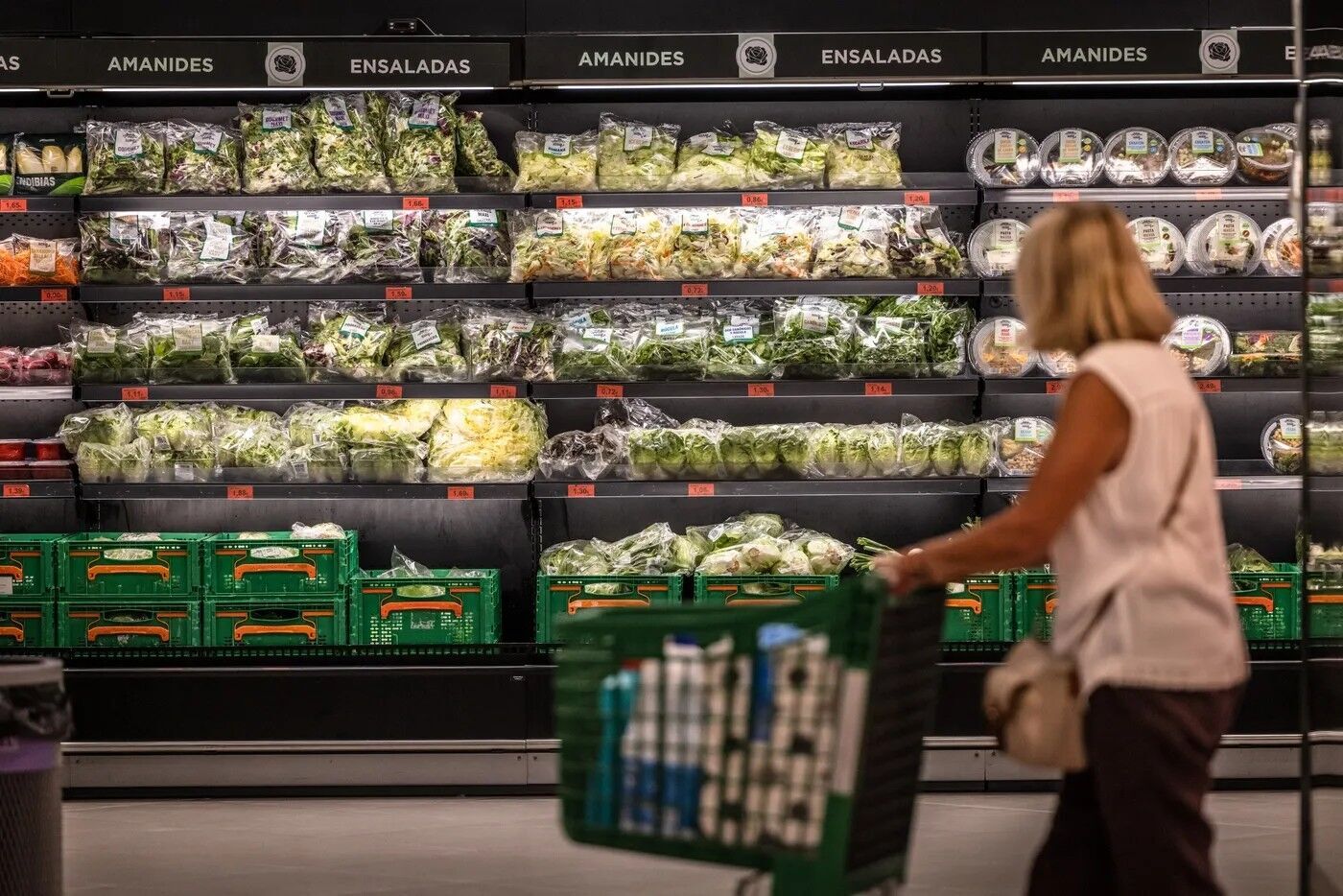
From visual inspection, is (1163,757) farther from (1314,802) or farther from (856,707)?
(1314,802)

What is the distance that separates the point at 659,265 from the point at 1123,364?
3.37 metres

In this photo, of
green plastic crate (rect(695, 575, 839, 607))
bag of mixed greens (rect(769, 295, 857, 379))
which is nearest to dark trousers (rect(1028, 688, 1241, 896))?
green plastic crate (rect(695, 575, 839, 607))

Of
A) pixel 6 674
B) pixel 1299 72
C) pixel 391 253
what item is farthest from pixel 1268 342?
pixel 6 674

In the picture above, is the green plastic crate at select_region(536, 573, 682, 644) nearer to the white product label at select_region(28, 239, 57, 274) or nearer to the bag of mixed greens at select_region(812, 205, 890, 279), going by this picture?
the bag of mixed greens at select_region(812, 205, 890, 279)

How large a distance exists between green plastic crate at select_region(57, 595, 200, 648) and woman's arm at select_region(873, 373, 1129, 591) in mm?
3686

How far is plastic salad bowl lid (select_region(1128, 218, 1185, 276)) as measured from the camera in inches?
229

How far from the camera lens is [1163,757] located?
97.2 inches

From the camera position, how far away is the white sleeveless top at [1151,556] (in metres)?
2.49

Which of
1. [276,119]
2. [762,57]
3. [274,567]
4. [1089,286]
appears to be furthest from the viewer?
[276,119]

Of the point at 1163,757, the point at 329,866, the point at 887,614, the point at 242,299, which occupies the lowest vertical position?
the point at 329,866

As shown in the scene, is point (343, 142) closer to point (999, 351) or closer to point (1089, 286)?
point (999, 351)

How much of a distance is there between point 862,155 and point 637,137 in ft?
2.66

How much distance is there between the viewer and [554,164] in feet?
19.0

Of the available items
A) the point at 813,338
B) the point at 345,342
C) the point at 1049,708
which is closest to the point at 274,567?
the point at 345,342
